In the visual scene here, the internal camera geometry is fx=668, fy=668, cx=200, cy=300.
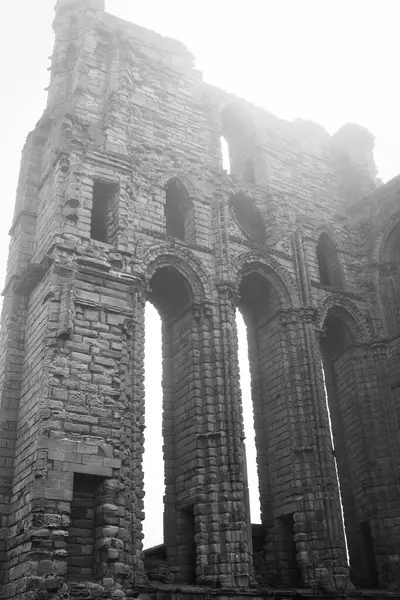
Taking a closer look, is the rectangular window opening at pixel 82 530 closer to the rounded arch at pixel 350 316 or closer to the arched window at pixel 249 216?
the rounded arch at pixel 350 316

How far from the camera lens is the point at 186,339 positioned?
1438cm

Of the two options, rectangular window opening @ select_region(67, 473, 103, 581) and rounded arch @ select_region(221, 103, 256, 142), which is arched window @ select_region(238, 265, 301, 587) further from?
rounded arch @ select_region(221, 103, 256, 142)

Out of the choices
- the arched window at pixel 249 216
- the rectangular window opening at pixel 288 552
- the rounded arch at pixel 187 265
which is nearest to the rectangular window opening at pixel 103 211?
the rounded arch at pixel 187 265

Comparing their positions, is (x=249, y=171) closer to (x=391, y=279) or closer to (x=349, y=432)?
(x=391, y=279)

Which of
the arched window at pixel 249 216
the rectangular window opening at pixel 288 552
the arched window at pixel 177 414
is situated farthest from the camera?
the arched window at pixel 249 216

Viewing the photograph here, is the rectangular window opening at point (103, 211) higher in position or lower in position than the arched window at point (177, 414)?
higher

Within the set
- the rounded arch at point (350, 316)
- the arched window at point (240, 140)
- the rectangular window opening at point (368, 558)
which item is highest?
the arched window at point (240, 140)

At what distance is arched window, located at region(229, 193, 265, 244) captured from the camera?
1744 centimetres

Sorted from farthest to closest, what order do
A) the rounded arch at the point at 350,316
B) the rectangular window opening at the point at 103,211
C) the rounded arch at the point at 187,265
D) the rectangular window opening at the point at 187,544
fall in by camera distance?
1. the rounded arch at the point at 350,316
2. the rounded arch at the point at 187,265
3. the rectangular window opening at the point at 103,211
4. the rectangular window opening at the point at 187,544

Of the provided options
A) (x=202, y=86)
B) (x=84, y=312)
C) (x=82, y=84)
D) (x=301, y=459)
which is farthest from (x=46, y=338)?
(x=202, y=86)

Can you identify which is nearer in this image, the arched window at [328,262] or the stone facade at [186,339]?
the stone facade at [186,339]

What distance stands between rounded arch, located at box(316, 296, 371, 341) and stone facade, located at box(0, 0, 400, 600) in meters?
0.09

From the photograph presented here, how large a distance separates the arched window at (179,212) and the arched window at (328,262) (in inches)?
168

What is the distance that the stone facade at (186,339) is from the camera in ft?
36.2
